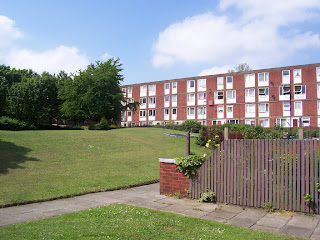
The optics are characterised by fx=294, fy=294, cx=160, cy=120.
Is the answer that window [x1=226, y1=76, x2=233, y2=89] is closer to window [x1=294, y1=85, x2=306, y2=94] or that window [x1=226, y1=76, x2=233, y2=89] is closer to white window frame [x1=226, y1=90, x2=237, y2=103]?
white window frame [x1=226, y1=90, x2=237, y2=103]

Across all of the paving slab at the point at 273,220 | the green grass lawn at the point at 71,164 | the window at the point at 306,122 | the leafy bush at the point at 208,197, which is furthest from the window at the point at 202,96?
the paving slab at the point at 273,220

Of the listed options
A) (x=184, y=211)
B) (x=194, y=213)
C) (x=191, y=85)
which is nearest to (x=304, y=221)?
(x=194, y=213)

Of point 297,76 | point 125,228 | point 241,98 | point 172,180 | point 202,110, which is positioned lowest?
point 125,228

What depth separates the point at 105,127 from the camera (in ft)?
123

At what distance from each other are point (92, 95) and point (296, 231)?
36.8 meters

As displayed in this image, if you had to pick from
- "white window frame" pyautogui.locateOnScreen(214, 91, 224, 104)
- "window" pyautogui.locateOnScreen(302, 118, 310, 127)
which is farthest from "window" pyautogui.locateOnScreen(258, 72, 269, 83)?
"window" pyautogui.locateOnScreen(302, 118, 310, 127)

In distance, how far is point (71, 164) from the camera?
14633 millimetres

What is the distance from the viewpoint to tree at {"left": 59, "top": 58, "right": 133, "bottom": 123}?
40.3m

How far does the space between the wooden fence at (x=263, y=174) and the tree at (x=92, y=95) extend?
33147 millimetres

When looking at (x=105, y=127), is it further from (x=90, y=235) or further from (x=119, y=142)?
(x=90, y=235)

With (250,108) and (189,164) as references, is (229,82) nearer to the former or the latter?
→ (250,108)

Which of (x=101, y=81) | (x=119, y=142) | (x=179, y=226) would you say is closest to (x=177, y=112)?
(x=101, y=81)

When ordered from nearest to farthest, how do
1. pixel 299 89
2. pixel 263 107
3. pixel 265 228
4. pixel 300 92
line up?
pixel 265 228 → pixel 300 92 → pixel 299 89 → pixel 263 107

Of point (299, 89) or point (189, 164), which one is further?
point (299, 89)
